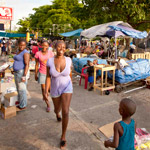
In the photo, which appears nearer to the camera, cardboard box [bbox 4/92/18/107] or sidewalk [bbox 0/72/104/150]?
sidewalk [bbox 0/72/104/150]

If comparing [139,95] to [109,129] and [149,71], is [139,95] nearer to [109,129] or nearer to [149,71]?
[149,71]

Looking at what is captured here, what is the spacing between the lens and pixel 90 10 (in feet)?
48.7

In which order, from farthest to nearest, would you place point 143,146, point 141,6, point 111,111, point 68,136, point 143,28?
point 143,28, point 141,6, point 111,111, point 68,136, point 143,146

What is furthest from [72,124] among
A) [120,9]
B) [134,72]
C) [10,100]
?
[120,9]

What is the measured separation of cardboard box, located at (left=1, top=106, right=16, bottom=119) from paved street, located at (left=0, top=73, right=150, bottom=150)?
12 centimetres

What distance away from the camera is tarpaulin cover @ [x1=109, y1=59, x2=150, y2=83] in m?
5.87

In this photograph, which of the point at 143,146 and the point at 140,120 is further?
the point at 140,120

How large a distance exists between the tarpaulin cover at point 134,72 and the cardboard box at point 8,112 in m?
3.77

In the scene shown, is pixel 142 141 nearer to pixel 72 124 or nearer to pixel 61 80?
pixel 72 124

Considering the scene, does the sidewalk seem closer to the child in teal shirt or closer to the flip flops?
the flip flops

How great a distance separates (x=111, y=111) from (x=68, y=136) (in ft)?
5.31

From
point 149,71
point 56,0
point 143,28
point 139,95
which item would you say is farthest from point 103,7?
point 56,0

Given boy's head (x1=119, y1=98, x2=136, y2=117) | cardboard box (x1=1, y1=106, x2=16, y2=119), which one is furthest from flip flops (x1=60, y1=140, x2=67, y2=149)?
cardboard box (x1=1, y1=106, x2=16, y2=119)

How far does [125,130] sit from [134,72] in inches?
184
